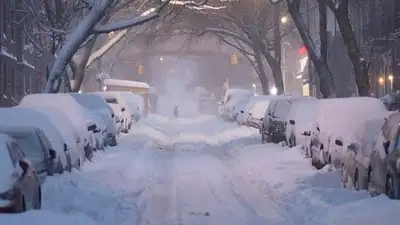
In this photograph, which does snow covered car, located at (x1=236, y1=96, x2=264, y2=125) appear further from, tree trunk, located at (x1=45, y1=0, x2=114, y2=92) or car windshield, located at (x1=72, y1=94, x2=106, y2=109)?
tree trunk, located at (x1=45, y1=0, x2=114, y2=92)

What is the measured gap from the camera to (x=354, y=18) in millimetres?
57719

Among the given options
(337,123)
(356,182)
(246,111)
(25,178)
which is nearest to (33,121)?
Result: (25,178)

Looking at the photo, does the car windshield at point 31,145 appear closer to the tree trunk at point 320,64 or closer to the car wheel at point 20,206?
the car wheel at point 20,206

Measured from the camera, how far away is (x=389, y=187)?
41.2 ft

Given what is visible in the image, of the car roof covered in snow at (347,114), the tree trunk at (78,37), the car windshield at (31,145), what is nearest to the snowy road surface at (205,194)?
the car windshield at (31,145)

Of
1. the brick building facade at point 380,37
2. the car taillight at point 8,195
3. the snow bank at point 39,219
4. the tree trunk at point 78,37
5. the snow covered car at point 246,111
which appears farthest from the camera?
the brick building facade at point 380,37

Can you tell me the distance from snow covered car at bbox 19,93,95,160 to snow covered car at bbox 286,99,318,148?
5942 millimetres

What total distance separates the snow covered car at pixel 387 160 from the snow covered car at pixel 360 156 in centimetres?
32

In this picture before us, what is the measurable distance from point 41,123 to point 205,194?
347cm

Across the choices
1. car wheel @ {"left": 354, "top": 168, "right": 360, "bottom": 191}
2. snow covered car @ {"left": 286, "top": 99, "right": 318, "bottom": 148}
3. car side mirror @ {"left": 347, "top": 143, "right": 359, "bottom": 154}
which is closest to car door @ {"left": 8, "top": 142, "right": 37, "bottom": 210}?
car wheel @ {"left": 354, "top": 168, "right": 360, "bottom": 191}

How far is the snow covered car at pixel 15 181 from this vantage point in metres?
10.4

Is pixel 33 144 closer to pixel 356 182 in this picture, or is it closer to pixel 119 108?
pixel 356 182

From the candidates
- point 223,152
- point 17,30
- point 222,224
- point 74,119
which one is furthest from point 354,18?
point 222,224

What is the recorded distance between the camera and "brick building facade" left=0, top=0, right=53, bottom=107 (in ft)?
142
